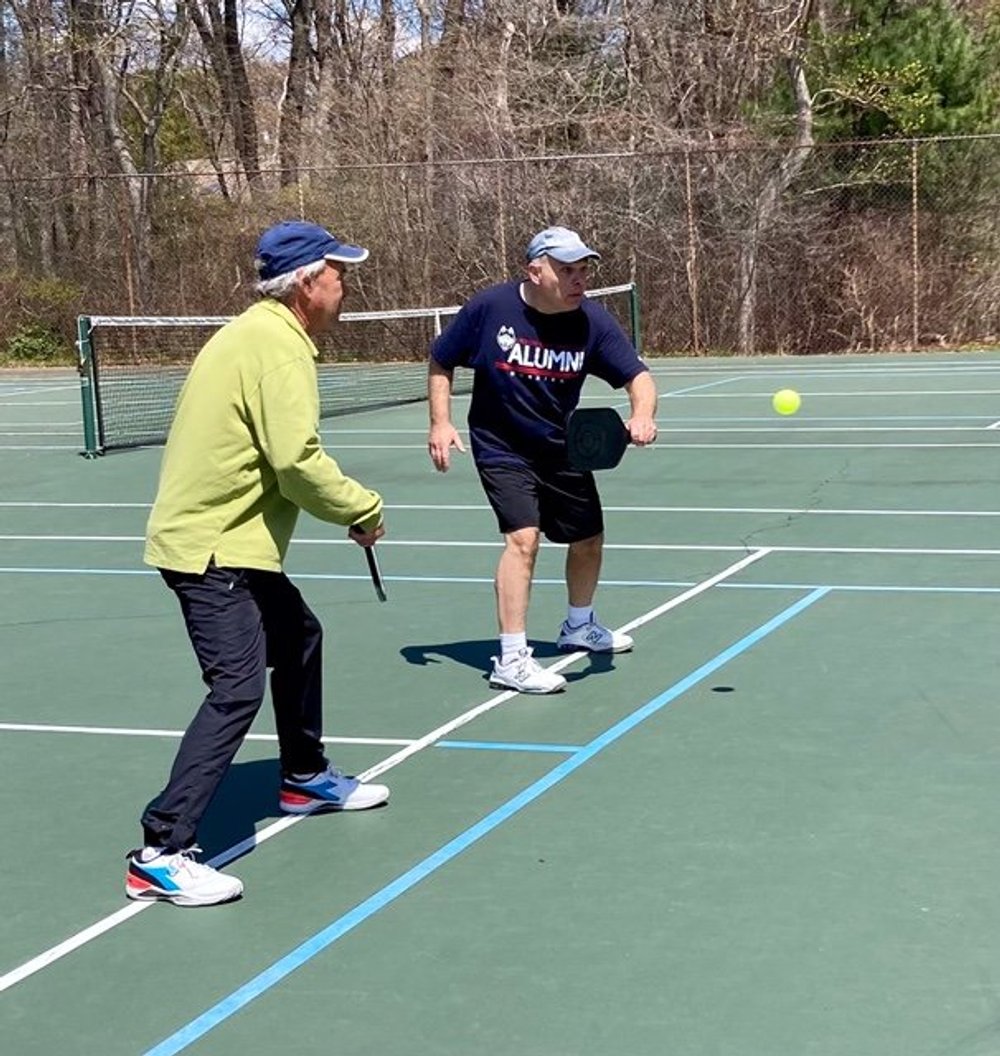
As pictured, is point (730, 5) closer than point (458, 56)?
Yes

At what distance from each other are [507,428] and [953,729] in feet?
7.13

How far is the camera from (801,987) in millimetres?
3988

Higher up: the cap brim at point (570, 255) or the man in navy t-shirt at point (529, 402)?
the cap brim at point (570, 255)

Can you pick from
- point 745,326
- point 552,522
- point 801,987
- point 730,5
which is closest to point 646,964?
point 801,987

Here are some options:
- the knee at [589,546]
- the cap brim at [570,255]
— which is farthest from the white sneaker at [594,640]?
the cap brim at [570,255]

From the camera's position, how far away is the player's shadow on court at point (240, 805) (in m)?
5.21

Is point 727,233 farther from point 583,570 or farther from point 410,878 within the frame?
point 410,878

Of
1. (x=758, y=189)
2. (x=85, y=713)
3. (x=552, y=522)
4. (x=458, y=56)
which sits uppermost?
(x=458, y=56)

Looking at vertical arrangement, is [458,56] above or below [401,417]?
above

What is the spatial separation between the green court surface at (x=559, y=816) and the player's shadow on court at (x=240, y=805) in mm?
18

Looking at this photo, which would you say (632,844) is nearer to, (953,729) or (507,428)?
(953,729)

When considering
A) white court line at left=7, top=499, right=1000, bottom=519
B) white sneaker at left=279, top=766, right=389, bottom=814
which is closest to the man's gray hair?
white sneaker at left=279, top=766, right=389, bottom=814

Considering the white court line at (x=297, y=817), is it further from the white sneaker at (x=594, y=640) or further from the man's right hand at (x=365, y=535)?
the man's right hand at (x=365, y=535)

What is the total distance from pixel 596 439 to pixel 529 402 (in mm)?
317
